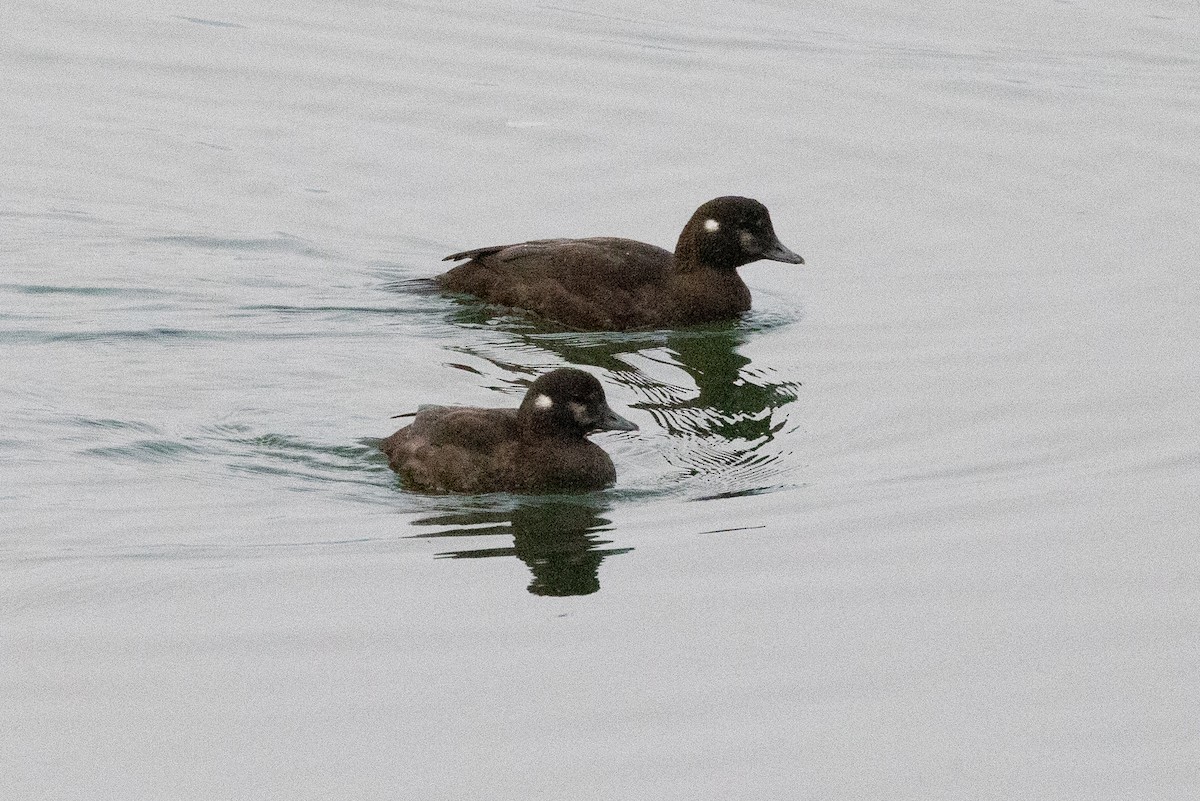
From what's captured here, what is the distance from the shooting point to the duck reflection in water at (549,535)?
30.0ft

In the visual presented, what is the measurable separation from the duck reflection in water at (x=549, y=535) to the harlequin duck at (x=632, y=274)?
3.81 m

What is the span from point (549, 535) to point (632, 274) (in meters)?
4.55

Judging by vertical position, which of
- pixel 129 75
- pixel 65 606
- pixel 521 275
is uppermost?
pixel 129 75

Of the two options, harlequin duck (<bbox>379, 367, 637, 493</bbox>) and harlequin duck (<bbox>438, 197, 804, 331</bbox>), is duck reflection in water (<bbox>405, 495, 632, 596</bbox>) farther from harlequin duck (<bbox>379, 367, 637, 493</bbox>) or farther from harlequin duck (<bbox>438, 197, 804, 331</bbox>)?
harlequin duck (<bbox>438, 197, 804, 331</bbox>)

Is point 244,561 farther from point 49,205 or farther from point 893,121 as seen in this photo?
point 893,121

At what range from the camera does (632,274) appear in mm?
14125

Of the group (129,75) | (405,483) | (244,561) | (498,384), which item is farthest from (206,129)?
(244,561)

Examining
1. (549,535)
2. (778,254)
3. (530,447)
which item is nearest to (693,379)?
(778,254)

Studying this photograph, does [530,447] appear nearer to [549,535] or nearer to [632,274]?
[549,535]

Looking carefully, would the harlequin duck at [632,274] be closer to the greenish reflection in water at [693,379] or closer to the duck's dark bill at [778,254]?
the duck's dark bill at [778,254]

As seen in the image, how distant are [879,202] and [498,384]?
17.4 ft

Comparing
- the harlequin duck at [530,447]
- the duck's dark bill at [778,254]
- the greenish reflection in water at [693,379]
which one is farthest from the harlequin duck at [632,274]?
the harlequin duck at [530,447]

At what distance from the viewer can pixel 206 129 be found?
1862cm

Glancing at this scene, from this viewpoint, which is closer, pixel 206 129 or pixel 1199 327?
pixel 1199 327
